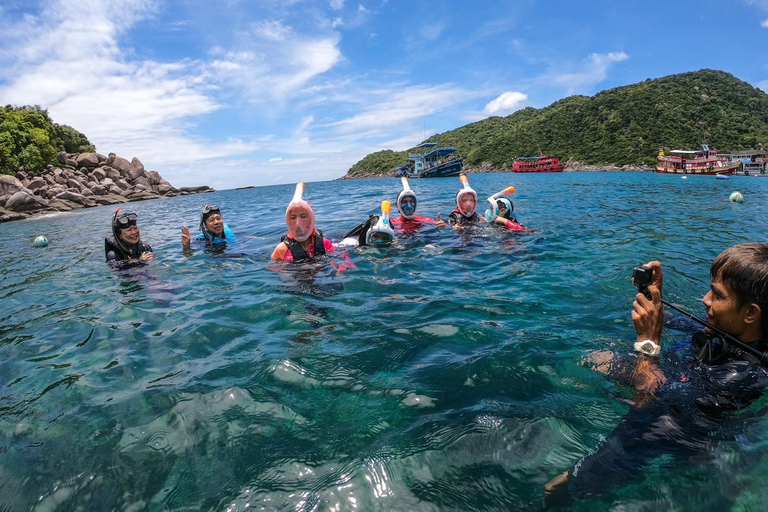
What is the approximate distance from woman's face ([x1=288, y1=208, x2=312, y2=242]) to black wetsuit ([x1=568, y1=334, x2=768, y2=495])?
5.40 m

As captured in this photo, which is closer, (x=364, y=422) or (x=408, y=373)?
(x=364, y=422)

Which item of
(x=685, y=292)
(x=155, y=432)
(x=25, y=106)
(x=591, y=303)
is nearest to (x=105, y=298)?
(x=155, y=432)

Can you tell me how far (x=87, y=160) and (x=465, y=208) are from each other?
6208 cm

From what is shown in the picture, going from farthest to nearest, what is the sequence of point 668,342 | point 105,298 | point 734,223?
point 734,223 < point 105,298 < point 668,342

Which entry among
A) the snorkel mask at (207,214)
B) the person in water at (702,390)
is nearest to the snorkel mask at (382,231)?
the snorkel mask at (207,214)

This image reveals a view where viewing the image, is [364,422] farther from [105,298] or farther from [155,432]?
[105,298]

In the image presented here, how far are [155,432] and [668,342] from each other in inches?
174

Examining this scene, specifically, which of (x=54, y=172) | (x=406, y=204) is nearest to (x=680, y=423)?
(x=406, y=204)

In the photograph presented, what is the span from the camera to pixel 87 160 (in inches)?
2019

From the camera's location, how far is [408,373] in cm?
312

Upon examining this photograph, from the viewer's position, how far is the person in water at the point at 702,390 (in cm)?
200

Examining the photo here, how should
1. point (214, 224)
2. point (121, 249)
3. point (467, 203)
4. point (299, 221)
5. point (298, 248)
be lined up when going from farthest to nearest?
point (467, 203) → point (214, 224) → point (121, 249) → point (298, 248) → point (299, 221)

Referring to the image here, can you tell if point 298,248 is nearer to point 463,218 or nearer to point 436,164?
point 463,218

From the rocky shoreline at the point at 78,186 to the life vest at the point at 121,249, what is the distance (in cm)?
3044
